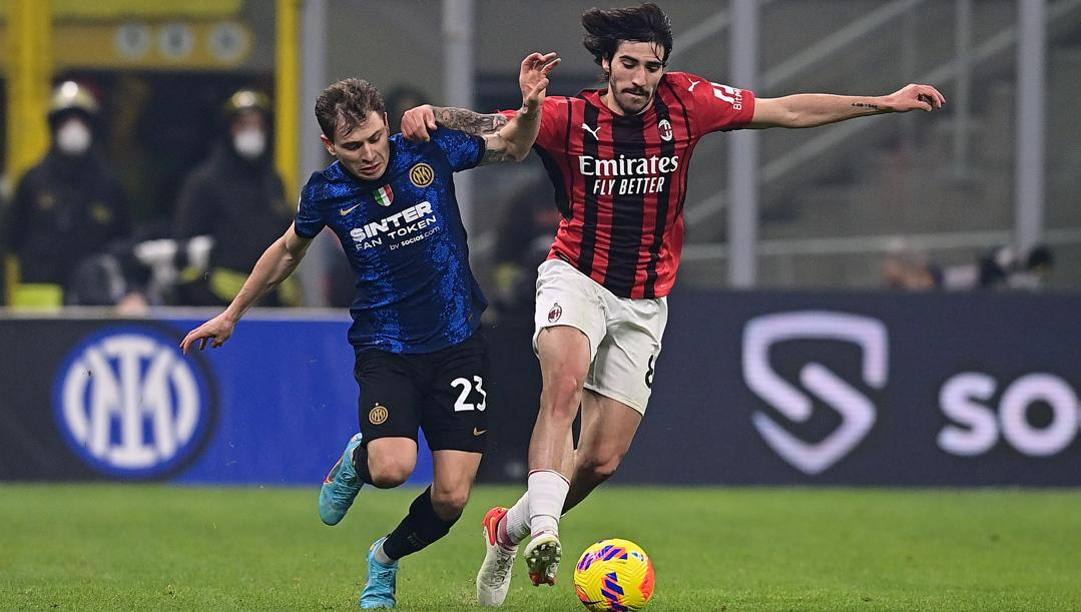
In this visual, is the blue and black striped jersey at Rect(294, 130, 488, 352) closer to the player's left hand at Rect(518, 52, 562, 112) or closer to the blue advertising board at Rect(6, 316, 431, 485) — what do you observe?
the player's left hand at Rect(518, 52, 562, 112)

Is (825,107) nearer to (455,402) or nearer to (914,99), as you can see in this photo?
(914,99)

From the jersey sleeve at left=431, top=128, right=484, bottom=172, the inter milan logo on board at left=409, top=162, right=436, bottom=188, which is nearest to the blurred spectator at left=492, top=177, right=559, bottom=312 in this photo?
the jersey sleeve at left=431, top=128, right=484, bottom=172

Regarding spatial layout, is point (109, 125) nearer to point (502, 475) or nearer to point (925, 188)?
point (502, 475)

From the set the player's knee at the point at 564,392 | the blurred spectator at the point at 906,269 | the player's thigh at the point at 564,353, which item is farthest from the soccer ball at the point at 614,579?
the blurred spectator at the point at 906,269

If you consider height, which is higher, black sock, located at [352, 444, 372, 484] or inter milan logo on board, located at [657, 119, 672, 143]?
inter milan logo on board, located at [657, 119, 672, 143]

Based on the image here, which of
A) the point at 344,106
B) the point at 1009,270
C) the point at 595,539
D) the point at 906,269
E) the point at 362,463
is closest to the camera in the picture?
the point at 344,106

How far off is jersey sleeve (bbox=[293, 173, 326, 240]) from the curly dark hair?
126 centimetres

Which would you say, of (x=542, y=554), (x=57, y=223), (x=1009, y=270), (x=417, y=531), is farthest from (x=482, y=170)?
(x=542, y=554)

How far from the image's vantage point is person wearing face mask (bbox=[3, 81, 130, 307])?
12.9 meters

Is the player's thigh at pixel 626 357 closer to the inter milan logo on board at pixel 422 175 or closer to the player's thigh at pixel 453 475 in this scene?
the player's thigh at pixel 453 475

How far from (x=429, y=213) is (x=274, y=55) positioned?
6.61 m

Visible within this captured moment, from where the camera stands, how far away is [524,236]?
13141 mm

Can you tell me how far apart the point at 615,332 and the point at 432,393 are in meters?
0.89

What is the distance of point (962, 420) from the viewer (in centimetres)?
1245
